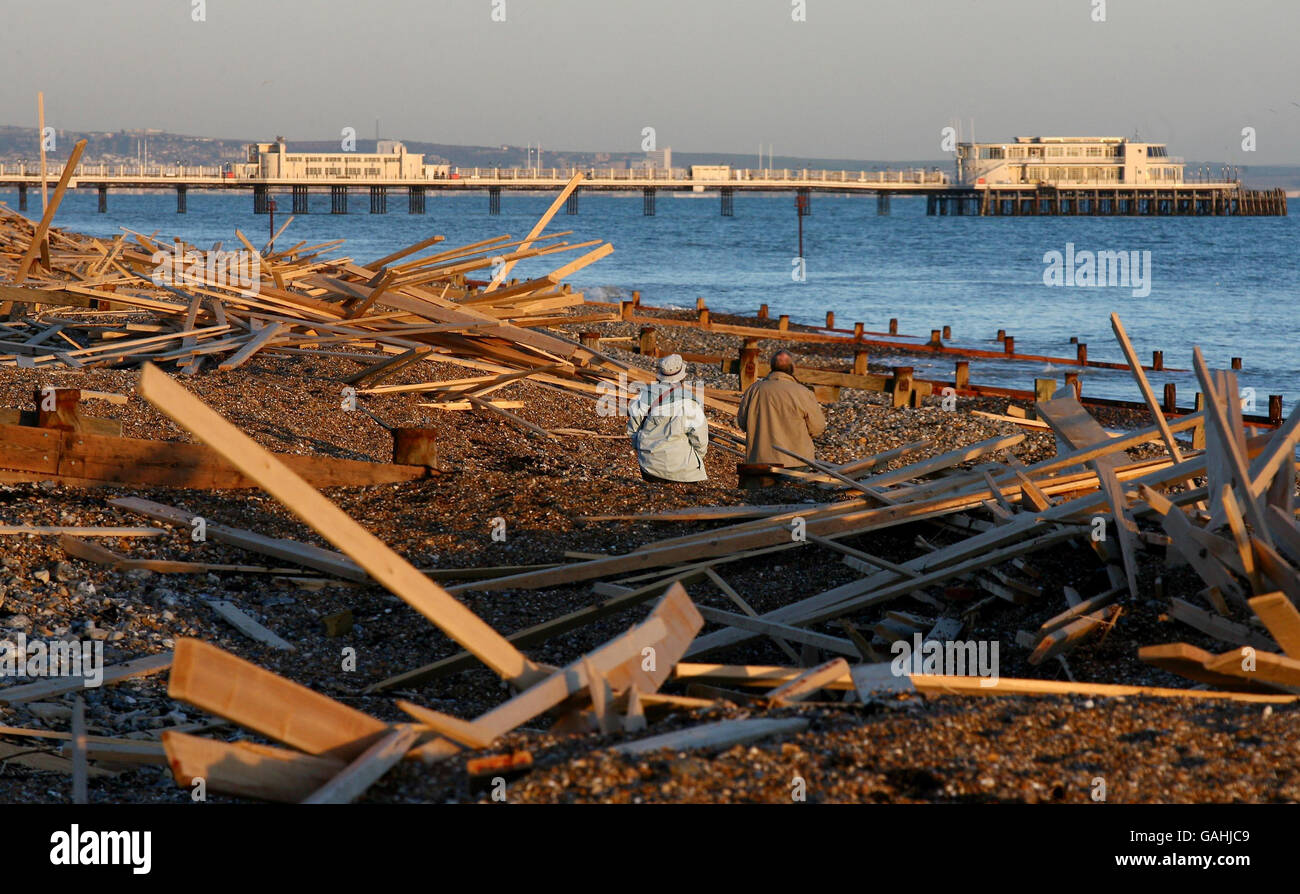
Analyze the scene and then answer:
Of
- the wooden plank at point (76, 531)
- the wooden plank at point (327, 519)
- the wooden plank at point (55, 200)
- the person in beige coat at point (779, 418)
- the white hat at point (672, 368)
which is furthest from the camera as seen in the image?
the wooden plank at point (55, 200)

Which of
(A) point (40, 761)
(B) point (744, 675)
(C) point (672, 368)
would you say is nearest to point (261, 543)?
(A) point (40, 761)

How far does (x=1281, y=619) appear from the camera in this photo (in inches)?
145

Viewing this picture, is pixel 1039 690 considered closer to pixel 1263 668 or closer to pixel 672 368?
pixel 1263 668

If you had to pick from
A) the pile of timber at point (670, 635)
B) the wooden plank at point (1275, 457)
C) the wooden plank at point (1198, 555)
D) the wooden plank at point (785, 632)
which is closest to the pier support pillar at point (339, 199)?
the pile of timber at point (670, 635)

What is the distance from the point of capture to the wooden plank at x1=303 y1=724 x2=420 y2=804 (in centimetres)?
278

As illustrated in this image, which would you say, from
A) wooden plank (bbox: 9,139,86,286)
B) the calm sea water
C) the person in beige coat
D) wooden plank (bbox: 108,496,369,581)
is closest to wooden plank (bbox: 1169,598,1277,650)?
wooden plank (bbox: 108,496,369,581)

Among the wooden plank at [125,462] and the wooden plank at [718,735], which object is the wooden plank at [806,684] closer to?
the wooden plank at [718,735]

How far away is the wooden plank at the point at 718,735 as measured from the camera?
9.64ft

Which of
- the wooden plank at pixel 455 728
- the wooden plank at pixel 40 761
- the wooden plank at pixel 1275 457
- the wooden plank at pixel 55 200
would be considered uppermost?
the wooden plank at pixel 55 200

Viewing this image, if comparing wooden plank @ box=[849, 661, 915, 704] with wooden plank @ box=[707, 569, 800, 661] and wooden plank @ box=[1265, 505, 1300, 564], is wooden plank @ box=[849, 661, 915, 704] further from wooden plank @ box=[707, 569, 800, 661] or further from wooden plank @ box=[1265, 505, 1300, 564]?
wooden plank @ box=[1265, 505, 1300, 564]

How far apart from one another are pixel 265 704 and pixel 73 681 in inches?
88.0

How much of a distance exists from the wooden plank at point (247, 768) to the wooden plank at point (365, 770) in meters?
0.04
